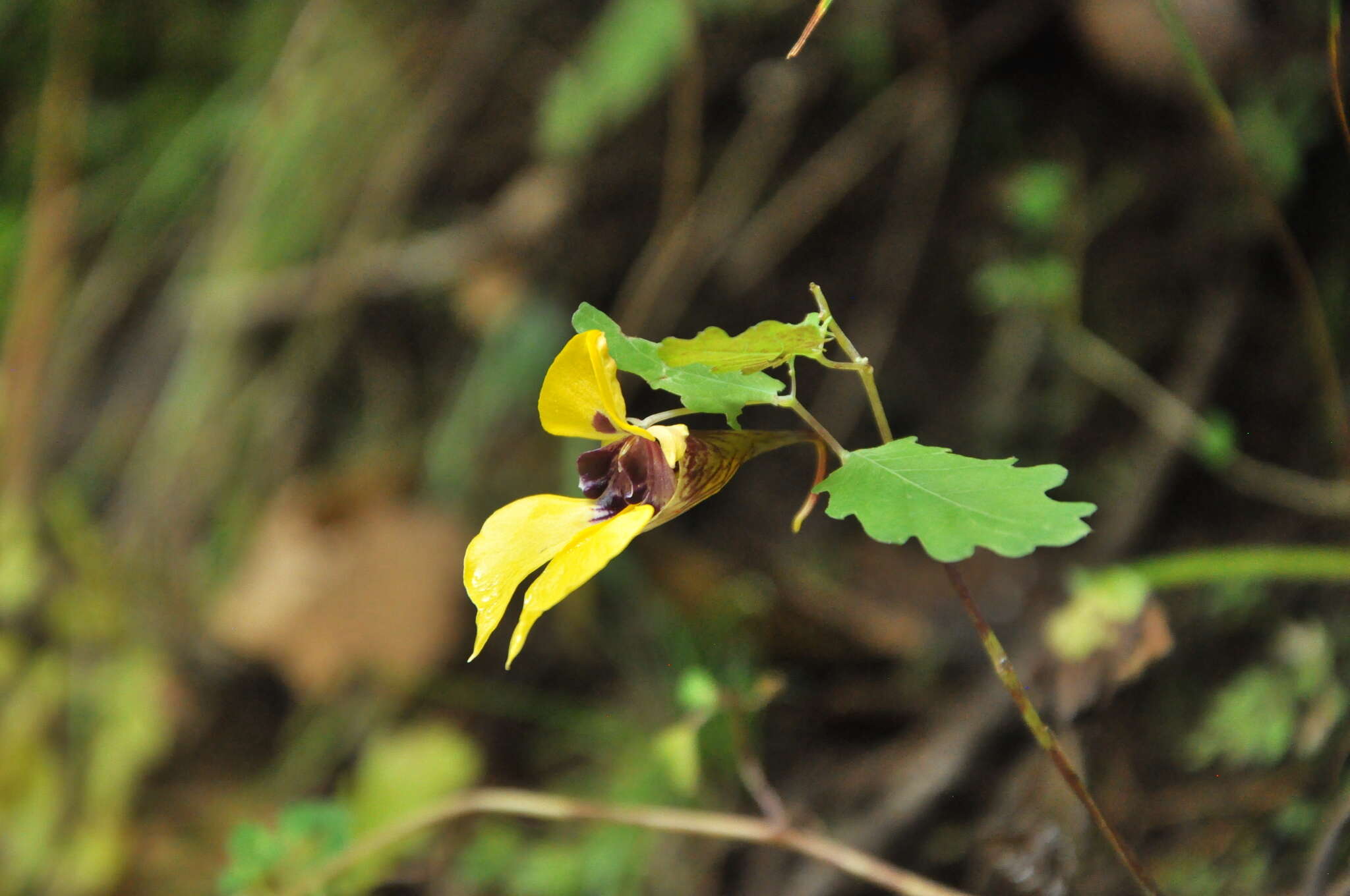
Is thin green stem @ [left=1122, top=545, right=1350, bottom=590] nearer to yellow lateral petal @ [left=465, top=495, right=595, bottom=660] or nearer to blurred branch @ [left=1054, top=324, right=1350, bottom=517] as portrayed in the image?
blurred branch @ [left=1054, top=324, right=1350, bottom=517]

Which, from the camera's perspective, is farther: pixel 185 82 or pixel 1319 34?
pixel 185 82

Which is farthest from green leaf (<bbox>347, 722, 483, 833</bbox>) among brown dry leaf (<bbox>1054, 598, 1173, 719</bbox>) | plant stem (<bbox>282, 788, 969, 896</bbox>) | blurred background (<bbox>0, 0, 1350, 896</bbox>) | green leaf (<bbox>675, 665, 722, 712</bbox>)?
brown dry leaf (<bbox>1054, 598, 1173, 719</bbox>)

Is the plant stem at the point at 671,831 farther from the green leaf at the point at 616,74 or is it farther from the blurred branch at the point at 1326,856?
the green leaf at the point at 616,74

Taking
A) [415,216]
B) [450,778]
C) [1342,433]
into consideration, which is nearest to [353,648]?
[450,778]

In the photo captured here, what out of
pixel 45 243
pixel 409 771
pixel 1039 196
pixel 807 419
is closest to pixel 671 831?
pixel 807 419

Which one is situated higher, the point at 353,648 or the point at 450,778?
the point at 353,648

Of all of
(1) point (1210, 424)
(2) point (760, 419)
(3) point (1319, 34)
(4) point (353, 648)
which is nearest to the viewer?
(1) point (1210, 424)

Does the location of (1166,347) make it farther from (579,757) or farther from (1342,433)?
(579,757)
